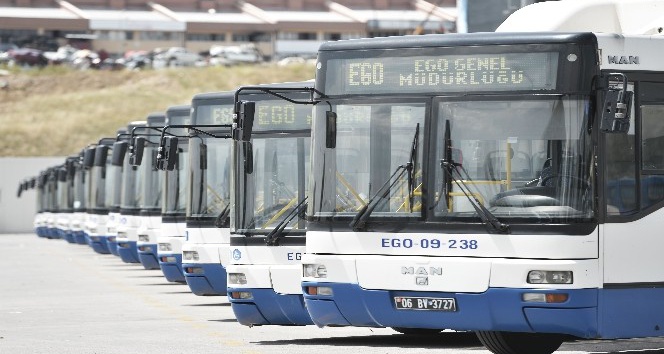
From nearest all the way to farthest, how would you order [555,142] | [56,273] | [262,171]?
[555,142]
[262,171]
[56,273]

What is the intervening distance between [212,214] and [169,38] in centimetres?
11581

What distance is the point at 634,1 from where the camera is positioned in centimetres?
1473

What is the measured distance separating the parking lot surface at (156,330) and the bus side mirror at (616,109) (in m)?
3.54

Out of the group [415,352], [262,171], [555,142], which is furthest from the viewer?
[262,171]

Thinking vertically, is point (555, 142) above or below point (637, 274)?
above

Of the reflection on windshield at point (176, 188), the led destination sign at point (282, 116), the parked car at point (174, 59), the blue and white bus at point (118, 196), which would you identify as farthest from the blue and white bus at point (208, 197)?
the parked car at point (174, 59)

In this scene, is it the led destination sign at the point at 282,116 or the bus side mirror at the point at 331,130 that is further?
the led destination sign at the point at 282,116

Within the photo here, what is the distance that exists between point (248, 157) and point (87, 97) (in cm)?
9136

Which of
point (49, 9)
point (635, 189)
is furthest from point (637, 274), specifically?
point (49, 9)

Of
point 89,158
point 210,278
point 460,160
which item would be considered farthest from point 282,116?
point 89,158

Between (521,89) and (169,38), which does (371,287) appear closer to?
(521,89)

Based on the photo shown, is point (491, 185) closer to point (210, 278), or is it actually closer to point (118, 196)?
point (210, 278)

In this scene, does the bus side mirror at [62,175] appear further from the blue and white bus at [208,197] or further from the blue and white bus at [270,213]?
the blue and white bus at [270,213]

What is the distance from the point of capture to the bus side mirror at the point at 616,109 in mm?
12504
